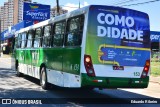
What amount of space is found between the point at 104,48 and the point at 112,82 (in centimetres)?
107

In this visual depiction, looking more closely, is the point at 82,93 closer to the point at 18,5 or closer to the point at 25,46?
the point at 25,46

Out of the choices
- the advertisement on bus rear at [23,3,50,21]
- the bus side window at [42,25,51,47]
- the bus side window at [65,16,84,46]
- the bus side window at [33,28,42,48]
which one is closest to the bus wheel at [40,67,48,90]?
the bus side window at [42,25,51,47]

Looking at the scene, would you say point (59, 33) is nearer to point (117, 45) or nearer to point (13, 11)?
point (117, 45)

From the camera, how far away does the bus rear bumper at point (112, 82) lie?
1013cm

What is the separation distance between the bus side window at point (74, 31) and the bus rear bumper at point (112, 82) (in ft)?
3.87

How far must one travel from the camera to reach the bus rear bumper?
10134mm

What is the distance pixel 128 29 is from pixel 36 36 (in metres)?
5.94

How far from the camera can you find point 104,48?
10414mm

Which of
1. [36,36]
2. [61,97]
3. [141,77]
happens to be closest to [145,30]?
[141,77]

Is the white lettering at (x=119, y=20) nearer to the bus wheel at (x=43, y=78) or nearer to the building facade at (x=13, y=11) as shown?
the bus wheel at (x=43, y=78)

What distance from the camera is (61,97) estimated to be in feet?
40.2

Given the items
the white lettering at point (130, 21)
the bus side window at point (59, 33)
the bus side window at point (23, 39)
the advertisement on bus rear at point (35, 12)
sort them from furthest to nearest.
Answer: the advertisement on bus rear at point (35, 12) → the bus side window at point (23, 39) → the bus side window at point (59, 33) → the white lettering at point (130, 21)

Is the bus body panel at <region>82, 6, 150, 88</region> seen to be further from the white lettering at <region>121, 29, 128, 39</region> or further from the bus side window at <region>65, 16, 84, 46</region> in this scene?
the bus side window at <region>65, 16, 84, 46</region>

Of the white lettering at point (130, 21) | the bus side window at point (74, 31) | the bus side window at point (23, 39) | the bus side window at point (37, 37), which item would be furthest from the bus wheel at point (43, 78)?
the white lettering at point (130, 21)
